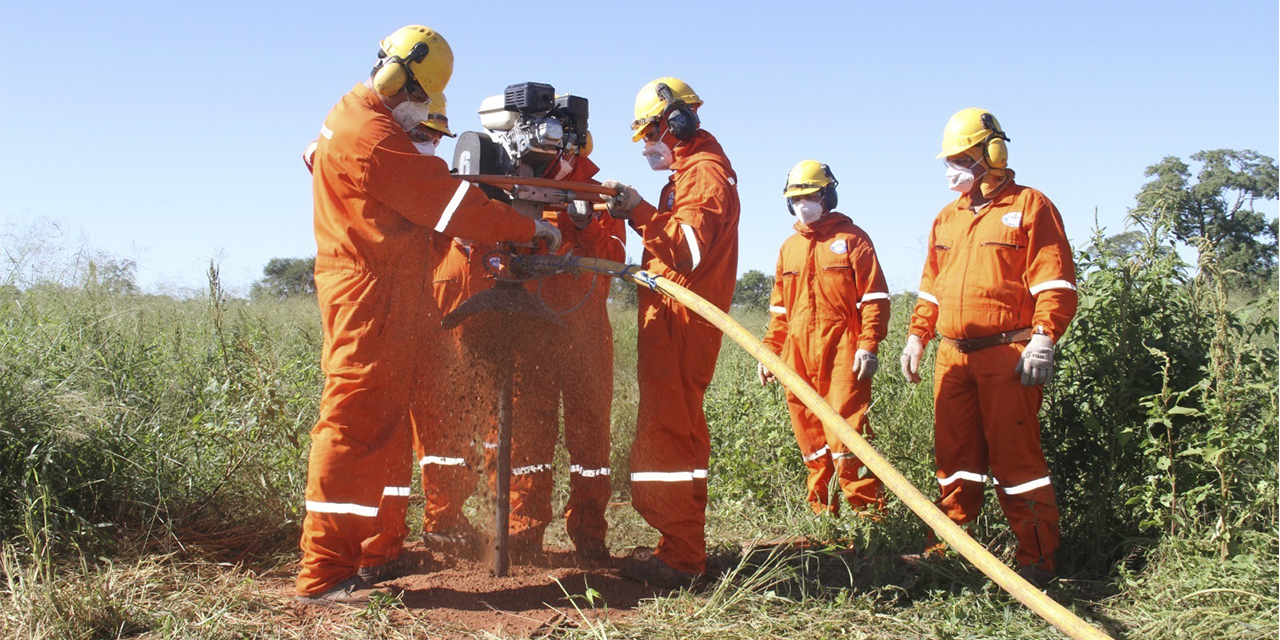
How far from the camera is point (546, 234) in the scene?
4.35 metres

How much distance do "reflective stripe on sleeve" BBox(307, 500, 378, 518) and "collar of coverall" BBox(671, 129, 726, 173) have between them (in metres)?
2.14

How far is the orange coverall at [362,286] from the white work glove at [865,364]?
2.53m

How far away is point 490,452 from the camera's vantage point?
479cm

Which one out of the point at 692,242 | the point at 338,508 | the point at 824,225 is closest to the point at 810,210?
the point at 824,225

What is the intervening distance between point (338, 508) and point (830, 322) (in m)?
3.23

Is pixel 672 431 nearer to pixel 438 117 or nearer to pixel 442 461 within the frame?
pixel 442 461

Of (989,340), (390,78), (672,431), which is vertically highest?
(390,78)

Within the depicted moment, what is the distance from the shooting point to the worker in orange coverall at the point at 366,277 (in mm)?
3967

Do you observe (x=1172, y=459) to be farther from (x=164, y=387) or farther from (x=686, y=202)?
(x=164, y=387)

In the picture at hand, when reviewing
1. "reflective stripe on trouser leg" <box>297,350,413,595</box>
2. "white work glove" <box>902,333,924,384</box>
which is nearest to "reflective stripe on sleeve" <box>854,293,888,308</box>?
"white work glove" <box>902,333,924,384</box>

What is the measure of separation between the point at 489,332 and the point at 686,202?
109 centimetres

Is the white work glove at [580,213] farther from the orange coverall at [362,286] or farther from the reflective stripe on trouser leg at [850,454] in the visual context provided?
the reflective stripe on trouser leg at [850,454]

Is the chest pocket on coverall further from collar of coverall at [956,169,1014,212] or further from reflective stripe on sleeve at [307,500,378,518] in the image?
collar of coverall at [956,169,1014,212]

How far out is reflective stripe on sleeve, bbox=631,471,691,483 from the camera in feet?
14.8
